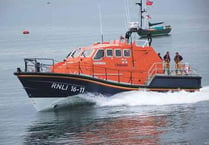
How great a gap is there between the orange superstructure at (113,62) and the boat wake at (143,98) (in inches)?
28.0

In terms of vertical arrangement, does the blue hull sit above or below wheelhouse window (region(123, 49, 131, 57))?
below

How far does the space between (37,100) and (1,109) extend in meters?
3.12

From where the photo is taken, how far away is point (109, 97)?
27.1 m

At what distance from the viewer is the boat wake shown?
27.0 meters

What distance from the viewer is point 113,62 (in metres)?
27.3

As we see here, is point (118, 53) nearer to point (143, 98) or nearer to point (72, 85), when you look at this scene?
point (143, 98)

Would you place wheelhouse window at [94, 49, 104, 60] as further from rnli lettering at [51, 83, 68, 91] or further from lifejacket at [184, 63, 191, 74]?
lifejacket at [184, 63, 191, 74]

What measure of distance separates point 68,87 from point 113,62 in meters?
2.49

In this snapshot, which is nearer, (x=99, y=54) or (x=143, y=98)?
(x=99, y=54)

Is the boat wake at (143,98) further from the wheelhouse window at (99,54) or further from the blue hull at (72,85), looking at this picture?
the wheelhouse window at (99,54)

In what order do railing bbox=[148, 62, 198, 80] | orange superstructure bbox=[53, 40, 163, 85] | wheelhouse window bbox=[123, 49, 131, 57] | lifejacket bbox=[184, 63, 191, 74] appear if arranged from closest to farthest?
orange superstructure bbox=[53, 40, 163, 85] → wheelhouse window bbox=[123, 49, 131, 57] → railing bbox=[148, 62, 198, 80] → lifejacket bbox=[184, 63, 191, 74]

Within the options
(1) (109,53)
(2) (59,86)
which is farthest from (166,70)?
(2) (59,86)

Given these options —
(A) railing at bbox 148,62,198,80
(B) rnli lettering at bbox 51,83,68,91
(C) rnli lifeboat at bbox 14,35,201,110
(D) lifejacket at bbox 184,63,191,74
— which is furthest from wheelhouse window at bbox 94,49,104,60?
(D) lifejacket at bbox 184,63,191,74

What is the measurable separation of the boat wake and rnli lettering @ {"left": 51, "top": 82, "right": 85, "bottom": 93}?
1.43 ft
